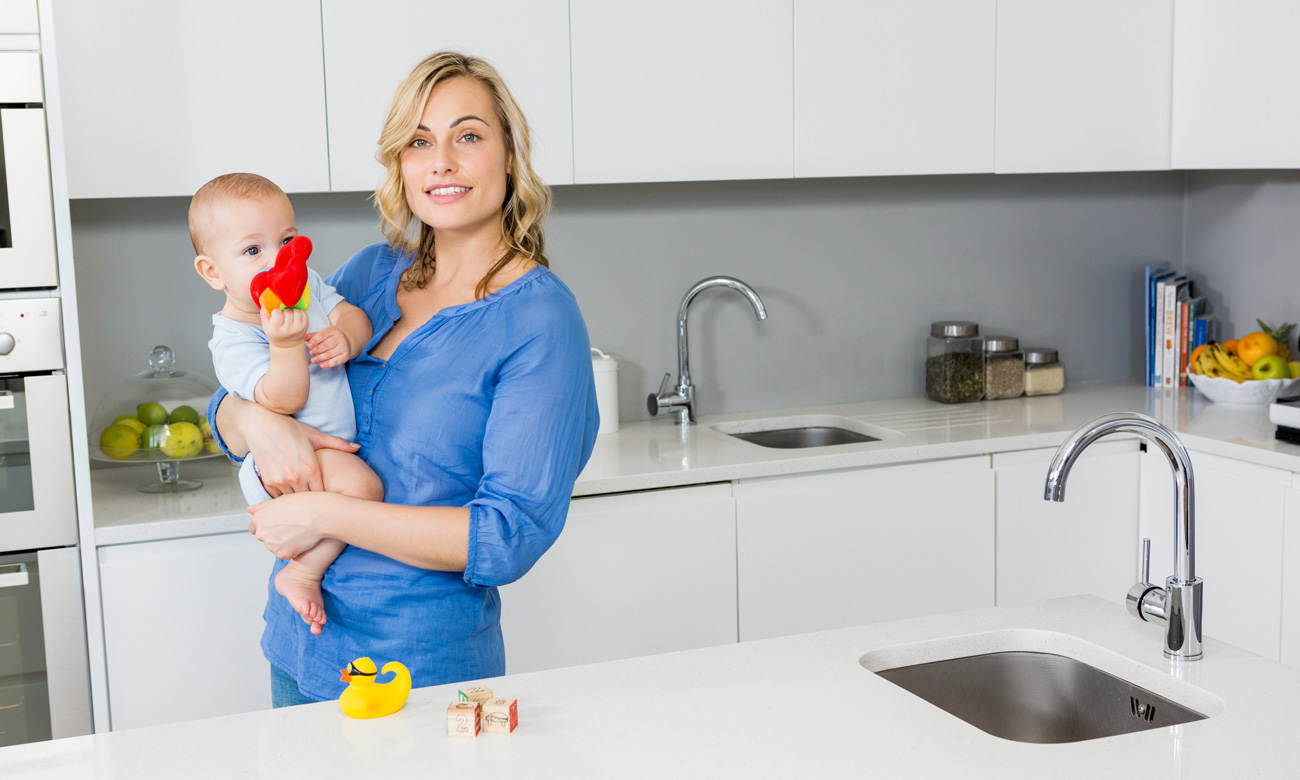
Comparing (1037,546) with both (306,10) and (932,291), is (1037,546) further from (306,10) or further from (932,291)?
(306,10)

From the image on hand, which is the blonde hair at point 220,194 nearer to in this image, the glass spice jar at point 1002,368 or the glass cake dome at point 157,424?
the glass cake dome at point 157,424

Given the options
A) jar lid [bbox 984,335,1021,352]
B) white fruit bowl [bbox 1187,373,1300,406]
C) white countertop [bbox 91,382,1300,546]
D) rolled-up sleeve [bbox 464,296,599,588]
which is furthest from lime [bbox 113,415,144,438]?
white fruit bowl [bbox 1187,373,1300,406]

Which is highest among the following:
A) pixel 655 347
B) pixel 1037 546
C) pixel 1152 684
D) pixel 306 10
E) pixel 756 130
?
pixel 306 10

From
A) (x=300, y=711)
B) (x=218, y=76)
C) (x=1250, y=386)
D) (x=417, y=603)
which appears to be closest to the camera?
(x=300, y=711)

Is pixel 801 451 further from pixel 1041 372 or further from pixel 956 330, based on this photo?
pixel 1041 372

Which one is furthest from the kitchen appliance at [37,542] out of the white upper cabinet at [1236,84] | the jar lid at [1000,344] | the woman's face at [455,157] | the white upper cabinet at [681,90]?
the white upper cabinet at [1236,84]

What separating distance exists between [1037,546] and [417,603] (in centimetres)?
175

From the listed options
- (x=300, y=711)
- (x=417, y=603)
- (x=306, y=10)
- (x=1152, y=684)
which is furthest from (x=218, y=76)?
(x=1152, y=684)

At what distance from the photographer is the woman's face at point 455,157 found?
151 cm

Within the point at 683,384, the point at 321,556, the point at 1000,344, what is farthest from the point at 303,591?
the point at 1000,344

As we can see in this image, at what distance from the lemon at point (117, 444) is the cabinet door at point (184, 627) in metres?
0.24

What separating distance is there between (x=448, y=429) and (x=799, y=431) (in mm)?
1754

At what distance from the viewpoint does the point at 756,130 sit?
2721mm

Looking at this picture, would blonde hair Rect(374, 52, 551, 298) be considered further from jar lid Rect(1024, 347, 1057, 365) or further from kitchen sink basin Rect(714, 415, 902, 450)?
jar lid Rect(1024, 347, 1057, 365)
